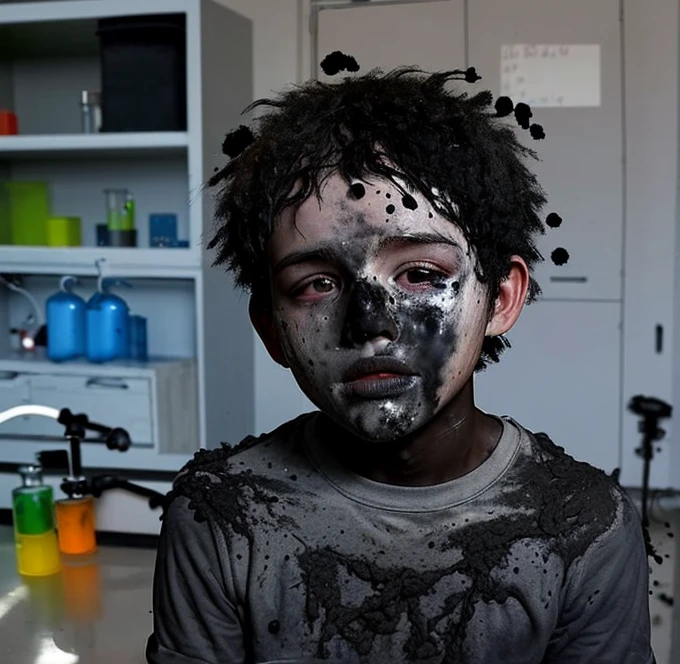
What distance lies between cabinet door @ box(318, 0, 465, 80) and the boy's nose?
168cm

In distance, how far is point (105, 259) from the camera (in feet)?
6.88

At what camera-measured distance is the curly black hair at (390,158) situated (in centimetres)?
72

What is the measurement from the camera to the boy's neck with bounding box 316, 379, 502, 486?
0.74 metres

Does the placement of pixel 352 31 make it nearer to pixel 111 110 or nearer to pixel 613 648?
pixel 111 110

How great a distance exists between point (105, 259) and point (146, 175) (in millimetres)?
411

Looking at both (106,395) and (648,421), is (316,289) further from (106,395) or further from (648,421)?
(648,421)

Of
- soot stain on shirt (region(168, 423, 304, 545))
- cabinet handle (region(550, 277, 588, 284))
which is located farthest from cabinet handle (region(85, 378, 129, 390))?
soot stain on shirt (region(168, 423, 304, 545))

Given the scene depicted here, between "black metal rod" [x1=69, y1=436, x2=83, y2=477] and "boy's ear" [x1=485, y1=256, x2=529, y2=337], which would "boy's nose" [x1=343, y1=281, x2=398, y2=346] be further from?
"black metal rod" [x1=69, y1=436, x2=83, y2=477]

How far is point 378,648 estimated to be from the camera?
72cm

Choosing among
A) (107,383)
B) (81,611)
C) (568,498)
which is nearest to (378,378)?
(568,498)

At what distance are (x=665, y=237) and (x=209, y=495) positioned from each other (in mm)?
1812

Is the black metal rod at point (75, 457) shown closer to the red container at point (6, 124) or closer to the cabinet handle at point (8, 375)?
the cabinet handle at point (8, 375)

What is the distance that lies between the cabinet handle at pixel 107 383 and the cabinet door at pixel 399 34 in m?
1.06

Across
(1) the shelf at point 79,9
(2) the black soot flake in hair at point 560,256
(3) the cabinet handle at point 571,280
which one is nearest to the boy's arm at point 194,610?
(2) the black soot flake in hair at point 560,256
